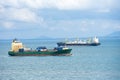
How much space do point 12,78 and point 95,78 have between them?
13.0m

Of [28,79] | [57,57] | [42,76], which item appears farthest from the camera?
[57,57]

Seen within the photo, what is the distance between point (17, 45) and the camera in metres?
128

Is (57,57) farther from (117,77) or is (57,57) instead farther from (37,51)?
(117,77)

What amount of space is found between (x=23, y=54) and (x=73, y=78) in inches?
2346

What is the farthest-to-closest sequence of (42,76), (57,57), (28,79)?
(57,57) → (42,76) → (28,79)

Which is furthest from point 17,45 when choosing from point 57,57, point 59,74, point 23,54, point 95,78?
point 95,78

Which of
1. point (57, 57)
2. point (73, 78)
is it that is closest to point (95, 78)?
point (73, 78)

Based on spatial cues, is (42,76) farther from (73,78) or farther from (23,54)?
(23,54)

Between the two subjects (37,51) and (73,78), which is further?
(37,51)

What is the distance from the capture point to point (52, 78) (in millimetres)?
68438

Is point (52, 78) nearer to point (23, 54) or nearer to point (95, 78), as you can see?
point (95, 78)

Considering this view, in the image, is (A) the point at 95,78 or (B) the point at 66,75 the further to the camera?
(B) the point at 66,75

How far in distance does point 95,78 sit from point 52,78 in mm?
6739

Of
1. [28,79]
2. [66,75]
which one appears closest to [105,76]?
[66,75]
